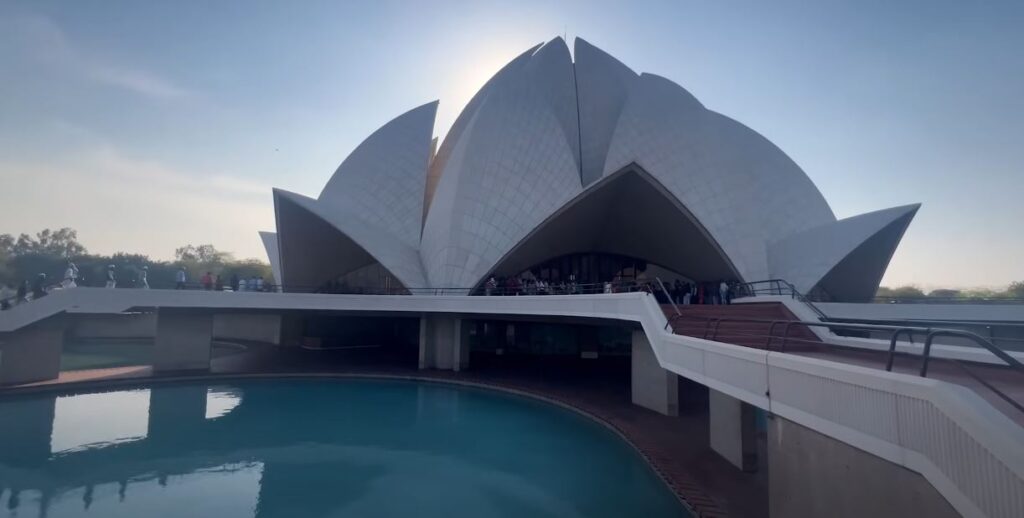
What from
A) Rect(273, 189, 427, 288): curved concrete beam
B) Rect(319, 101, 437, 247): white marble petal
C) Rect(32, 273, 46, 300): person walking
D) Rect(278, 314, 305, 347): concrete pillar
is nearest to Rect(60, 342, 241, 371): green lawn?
Rect(278, 314, 305, 347): concrete pillar

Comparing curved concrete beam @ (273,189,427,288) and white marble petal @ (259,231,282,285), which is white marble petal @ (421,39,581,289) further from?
white marble petal @ (259,231,282,285)

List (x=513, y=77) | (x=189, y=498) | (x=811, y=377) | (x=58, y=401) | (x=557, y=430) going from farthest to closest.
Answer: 1. (x=513, y=77)
2. (x=58, y=401)
3. (x=557, y=430)
4. (x=189, y=498)
5. (x=811, y=377)

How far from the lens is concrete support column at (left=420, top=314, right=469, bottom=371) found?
1930cm

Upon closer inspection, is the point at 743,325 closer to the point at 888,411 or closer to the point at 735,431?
the point at 735,431

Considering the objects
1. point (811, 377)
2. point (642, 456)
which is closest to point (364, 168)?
point (642, 456)

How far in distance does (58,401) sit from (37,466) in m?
6.68

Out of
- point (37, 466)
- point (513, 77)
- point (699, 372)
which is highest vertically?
point (513, 77)

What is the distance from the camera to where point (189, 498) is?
7.54m

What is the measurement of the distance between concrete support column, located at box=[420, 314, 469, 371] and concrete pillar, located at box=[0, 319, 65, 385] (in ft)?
39.4

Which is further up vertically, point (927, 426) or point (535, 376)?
point (927, 426)

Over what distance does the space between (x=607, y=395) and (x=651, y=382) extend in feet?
7.88

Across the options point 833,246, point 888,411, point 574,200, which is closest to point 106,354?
point 574,200

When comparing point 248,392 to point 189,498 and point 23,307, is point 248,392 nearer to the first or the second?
point 23,307

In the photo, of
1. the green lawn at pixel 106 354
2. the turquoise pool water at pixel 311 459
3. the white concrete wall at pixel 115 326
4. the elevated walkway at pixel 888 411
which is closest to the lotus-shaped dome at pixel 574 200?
the green lawn at pixel 106 354
